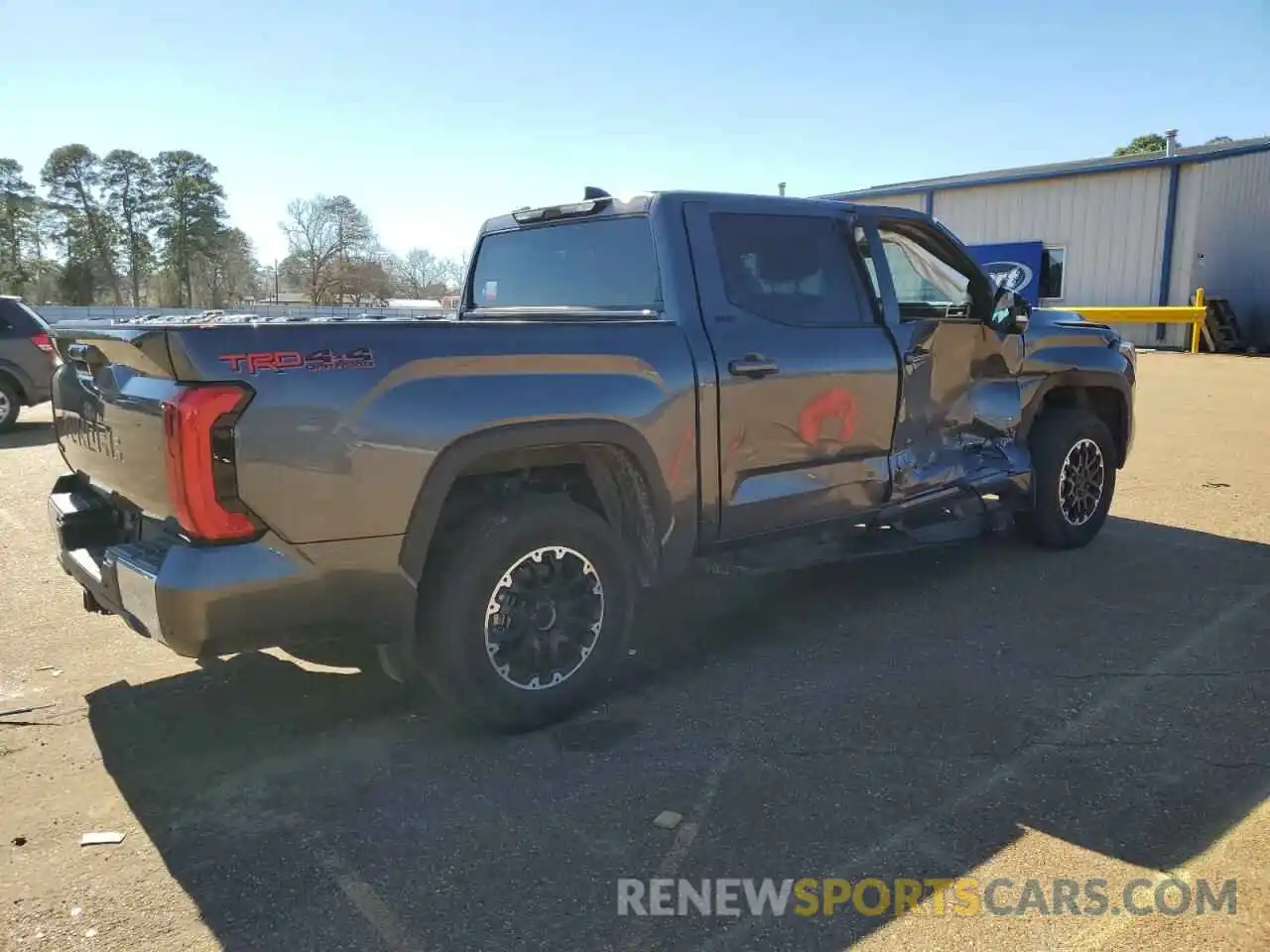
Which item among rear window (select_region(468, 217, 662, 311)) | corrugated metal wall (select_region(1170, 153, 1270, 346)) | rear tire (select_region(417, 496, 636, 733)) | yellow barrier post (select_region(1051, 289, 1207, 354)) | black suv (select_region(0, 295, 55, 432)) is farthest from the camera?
corrugated metal wall (select_region(1170, 153, 1270, 346))

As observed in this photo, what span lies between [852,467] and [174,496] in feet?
9.90

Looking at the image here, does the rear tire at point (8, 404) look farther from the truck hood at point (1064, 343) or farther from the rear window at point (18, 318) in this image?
the truck hood at point (1064, 343)

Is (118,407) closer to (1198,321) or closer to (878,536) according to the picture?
(878,536)

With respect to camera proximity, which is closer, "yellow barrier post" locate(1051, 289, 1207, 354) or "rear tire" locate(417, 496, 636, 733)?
"rear tire" locate(417, 496, 636, 733)

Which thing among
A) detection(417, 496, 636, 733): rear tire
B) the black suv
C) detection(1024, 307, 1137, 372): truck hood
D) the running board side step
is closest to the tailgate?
detection(417, 496, 636, 733): rear tire

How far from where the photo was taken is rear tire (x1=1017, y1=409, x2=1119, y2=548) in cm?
598

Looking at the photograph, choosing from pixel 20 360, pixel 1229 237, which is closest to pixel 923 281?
pixel 20 360

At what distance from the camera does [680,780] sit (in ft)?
10.9

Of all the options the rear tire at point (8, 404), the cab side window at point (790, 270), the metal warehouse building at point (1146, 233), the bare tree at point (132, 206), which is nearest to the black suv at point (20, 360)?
the rear tire at point (8, 404)

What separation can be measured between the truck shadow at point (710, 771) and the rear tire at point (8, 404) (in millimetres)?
9644

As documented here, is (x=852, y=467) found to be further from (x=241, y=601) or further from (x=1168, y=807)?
(x=241, y=601)

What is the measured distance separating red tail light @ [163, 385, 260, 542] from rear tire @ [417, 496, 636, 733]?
80 centimetres

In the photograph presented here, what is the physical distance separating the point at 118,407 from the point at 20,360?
1040cm

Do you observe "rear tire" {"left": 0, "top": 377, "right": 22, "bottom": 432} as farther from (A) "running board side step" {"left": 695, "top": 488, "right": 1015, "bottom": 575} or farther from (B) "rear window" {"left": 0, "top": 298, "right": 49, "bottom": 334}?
(A) "running board side step" {"left": 695, "top": 488, "right": 1015, "bottom": 575}
